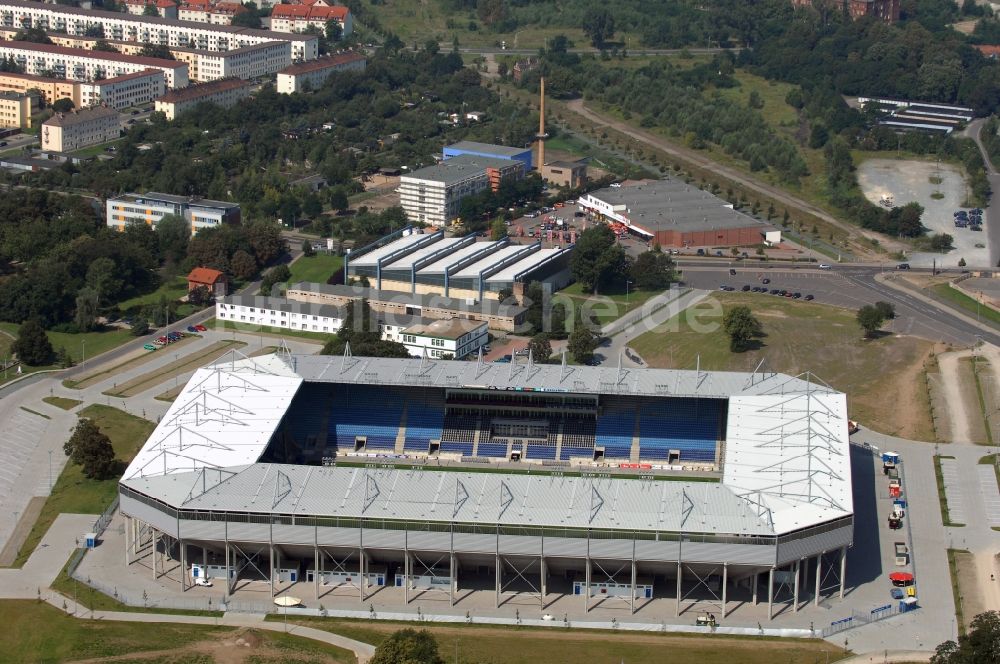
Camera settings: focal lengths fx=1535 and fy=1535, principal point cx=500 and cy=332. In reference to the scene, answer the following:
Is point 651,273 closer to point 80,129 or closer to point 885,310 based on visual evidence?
point 885,310

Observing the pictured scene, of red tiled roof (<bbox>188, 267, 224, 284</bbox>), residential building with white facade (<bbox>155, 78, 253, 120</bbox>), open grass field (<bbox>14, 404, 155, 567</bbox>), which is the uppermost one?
residential building with white facade (<bbox>155, 78, 253, 120</bbox>)

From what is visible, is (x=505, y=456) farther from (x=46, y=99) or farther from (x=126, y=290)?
(x=46, y=99)

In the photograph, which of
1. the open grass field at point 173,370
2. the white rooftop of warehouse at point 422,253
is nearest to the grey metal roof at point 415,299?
the white rooftop of warehouse at point 422,253

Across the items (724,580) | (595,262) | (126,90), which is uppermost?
(126,90)

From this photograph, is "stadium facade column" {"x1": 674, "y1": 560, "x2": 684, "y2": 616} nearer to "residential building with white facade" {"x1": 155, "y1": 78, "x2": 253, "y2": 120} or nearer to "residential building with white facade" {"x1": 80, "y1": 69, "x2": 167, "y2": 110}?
"residential building with white facade" {"x1": 155, "y1": 78, "x2": 253, "y2": 120}

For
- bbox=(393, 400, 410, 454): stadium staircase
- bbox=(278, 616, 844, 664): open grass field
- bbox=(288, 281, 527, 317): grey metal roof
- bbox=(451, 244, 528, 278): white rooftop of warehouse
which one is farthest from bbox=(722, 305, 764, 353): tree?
bbox=(278, 616, 844, 664): open grass field

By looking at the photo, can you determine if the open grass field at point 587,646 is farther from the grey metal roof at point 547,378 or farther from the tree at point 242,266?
the tree at point 242,266

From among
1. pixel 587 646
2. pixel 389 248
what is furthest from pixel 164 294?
pixel 587 646
